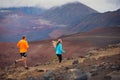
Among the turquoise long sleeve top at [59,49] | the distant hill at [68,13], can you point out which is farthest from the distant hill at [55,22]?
the turquoise long sleeve top at [59,49]

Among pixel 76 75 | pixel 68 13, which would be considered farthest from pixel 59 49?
pixel 68 13

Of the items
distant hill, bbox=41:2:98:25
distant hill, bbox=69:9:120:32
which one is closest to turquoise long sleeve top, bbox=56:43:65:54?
distant hill, bbox=69:9:120:32

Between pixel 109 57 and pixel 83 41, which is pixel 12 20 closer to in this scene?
pixel 83 41

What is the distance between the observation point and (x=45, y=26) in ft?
297

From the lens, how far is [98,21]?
73500 mm

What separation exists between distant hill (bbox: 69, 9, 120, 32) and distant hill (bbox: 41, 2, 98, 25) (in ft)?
50.8

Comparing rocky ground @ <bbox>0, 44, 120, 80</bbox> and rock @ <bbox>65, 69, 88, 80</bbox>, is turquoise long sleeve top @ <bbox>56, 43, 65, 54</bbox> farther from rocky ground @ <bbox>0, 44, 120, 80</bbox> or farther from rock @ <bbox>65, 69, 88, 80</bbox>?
rock @ <bbox>65, 69, 88, 80</bbox>

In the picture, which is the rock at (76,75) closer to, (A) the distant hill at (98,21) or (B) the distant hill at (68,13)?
(A) the distant hill at (98,21)

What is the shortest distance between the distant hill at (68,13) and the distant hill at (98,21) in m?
15.5

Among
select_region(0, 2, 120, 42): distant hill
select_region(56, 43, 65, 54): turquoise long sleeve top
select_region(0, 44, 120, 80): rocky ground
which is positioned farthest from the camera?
select_region(0, 2, 120, 42): distant hill

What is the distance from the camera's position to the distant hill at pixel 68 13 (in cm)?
9619

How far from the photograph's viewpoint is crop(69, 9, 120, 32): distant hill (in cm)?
6831

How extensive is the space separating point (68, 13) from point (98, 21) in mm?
26914

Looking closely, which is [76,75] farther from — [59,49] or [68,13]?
[68,13]
